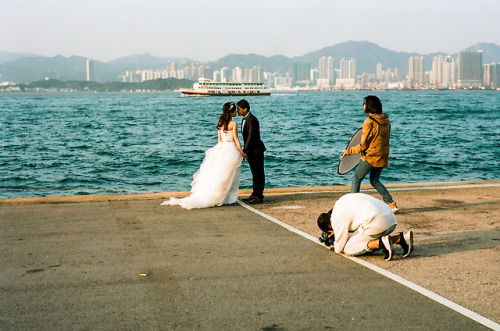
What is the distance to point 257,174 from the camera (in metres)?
9.68

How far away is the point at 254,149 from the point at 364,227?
3892 millimetres

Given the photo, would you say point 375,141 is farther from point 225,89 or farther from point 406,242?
point 225,89

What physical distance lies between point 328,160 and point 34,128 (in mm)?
31493

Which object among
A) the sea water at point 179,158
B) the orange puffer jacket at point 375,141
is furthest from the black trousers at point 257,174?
the sea water at point 179,158

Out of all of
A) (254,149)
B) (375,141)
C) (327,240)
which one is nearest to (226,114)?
(254,149)

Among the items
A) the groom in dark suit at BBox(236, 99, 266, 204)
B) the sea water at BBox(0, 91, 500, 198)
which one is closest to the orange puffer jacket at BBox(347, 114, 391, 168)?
the groom in dark suit at BBox(236, 99, 266, 204)

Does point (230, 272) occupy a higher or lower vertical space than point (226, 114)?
lower

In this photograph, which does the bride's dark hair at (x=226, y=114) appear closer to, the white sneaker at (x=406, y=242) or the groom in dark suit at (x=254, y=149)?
the groom in dark suit at (x=254, y=149)

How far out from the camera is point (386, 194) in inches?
336

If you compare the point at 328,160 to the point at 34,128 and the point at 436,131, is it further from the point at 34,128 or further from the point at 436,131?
the point at 34,128

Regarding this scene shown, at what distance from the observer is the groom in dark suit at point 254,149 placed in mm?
9492

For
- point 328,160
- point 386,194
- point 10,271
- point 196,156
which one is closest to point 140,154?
point 196,156

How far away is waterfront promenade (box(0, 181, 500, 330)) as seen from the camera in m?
4.37

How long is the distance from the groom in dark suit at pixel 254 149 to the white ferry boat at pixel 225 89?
137 m
